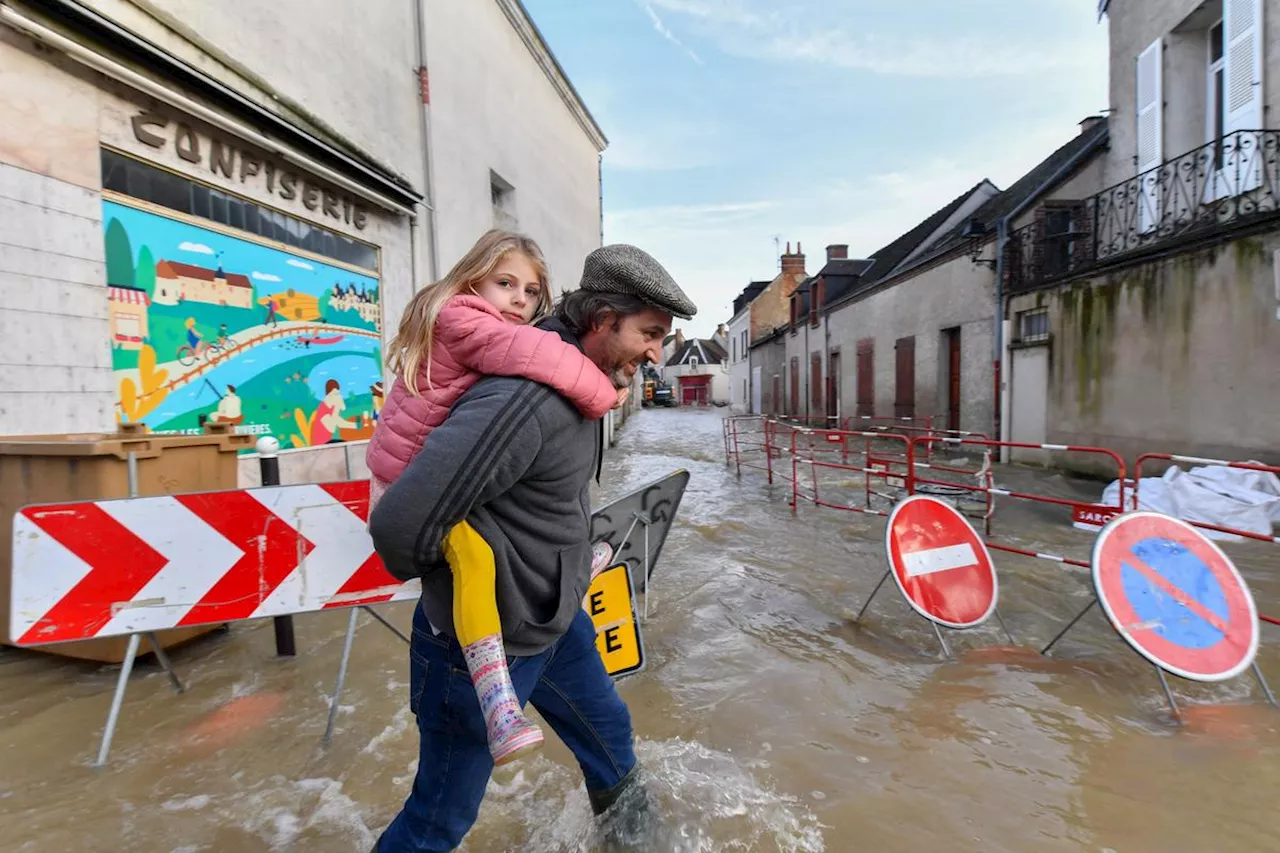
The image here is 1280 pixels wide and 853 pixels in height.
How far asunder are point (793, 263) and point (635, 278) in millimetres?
40911

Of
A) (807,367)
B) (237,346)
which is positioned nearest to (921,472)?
(237,346)

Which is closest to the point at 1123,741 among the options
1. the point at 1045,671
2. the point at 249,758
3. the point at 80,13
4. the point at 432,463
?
the point at 1045,671

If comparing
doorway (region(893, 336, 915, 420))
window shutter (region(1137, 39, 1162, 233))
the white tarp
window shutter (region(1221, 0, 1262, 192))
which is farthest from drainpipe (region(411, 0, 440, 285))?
doorway (region(893, 336, 915, 420))

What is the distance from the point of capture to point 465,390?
1.37 meters

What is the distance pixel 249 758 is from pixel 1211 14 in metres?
14.0

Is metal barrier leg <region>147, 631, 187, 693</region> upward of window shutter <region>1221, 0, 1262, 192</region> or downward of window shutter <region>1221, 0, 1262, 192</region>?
downward

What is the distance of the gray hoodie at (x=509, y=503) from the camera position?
1.25 meters

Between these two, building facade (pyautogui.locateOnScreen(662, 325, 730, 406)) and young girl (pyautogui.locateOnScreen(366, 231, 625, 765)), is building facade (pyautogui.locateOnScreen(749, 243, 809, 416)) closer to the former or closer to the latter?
building facade (pyautogui.locateOnScreen(662, 325, 730, 406))

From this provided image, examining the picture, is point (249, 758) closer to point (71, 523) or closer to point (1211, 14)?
point (71, 523)

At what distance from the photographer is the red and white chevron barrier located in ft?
8.72

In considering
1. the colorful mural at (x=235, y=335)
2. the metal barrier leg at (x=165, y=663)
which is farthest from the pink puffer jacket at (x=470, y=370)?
the colorful mural at (x=235, y=335)

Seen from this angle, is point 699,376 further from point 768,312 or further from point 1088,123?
point 1088,123

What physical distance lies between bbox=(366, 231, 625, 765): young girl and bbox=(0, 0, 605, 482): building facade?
13.4ft

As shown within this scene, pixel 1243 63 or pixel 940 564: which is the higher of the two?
pixel 1243 63
